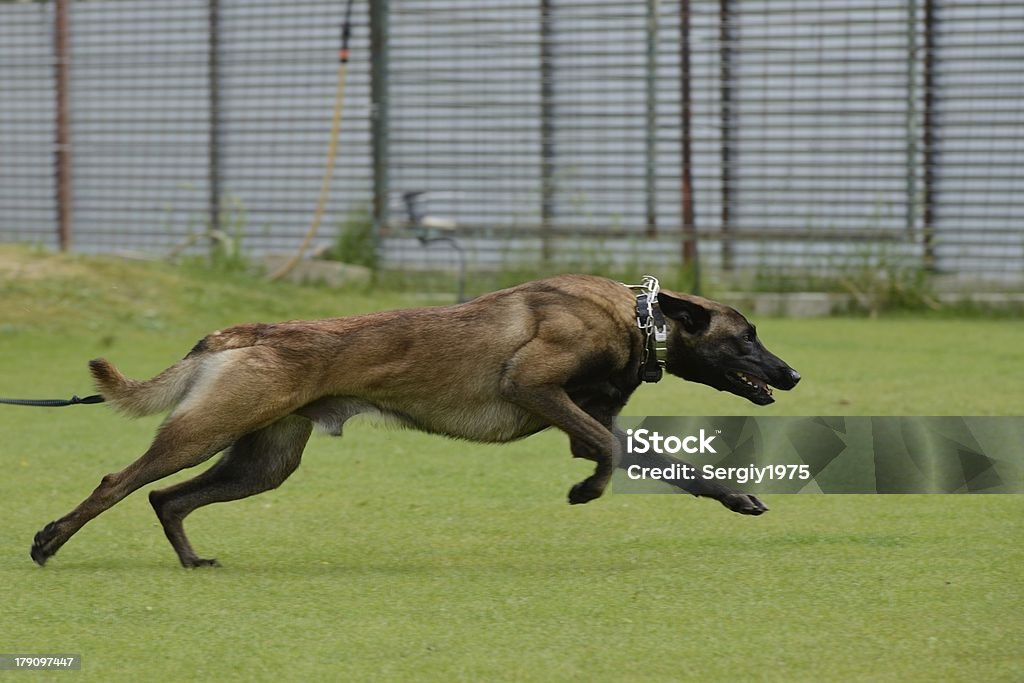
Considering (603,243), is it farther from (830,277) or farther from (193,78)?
(193,78)

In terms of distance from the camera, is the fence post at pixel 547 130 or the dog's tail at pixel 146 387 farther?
the fence post at pixel 547 130

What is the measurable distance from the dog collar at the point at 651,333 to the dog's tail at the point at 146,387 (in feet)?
4.91

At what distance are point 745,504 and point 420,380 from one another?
3.79 feet

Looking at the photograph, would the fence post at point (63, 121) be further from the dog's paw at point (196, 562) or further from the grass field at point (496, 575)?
the dog's paw at point (196, 562)

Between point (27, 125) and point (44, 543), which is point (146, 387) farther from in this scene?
point (27, 125)

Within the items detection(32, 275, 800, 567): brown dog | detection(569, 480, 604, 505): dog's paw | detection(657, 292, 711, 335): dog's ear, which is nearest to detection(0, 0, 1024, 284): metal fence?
detection(657, 292, 711, 335): dog's ear

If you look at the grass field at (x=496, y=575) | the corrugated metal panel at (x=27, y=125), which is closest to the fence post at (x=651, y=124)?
the grass field at (x=496, y=575)

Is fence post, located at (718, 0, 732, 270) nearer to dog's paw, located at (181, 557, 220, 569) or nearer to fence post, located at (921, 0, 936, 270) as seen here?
fence post, located at (921, 0, 936, 270)

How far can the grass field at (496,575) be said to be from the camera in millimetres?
3904

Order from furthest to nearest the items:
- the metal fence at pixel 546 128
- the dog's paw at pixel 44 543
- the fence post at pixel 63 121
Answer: the fence post at pixel 63 121 < the metal fence at pixel 546 128 < the dog's paw at pixel 44 543

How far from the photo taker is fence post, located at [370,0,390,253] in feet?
46.4

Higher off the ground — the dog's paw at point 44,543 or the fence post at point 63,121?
the fence post at point 63,121

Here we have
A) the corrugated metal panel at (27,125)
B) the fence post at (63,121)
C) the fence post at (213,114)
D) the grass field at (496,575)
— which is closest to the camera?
the grass field at (496,575)

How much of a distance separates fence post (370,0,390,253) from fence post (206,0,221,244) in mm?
1630
